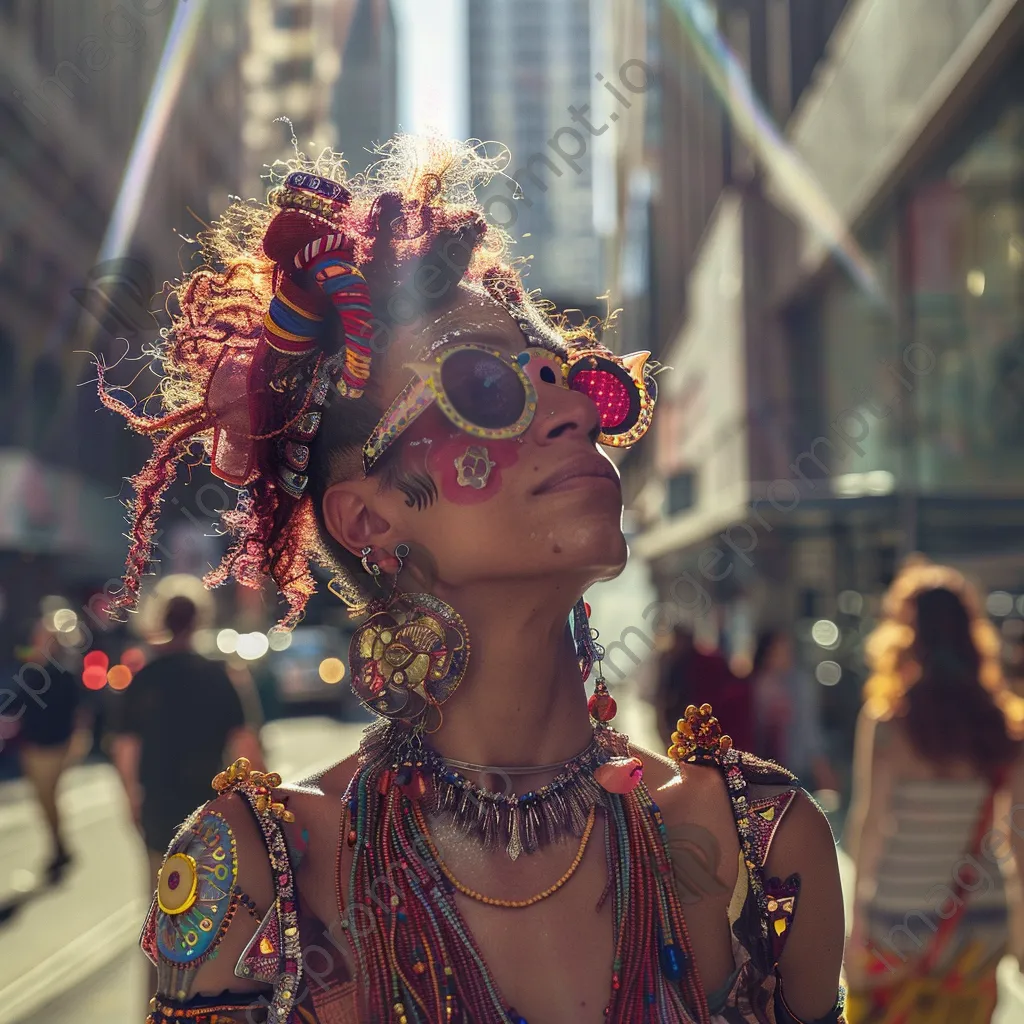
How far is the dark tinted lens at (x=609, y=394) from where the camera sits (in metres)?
→ 1.98

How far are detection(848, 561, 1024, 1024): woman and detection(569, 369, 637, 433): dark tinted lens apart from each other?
2.90m

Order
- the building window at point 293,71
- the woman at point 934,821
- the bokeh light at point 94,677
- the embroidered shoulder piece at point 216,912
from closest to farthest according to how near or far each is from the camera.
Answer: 1. the embroidered shoulder piece at point 216,912
2. the woman at point 934,821
3. the bokeh light at point 94,677
4. the building window at point 293,71

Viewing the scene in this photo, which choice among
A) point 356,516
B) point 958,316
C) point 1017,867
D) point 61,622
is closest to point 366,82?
point 61,622

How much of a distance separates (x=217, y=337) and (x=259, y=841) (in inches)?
32.2

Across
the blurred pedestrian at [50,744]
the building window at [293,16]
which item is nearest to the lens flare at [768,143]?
the blurred pedestrian at [50,744]

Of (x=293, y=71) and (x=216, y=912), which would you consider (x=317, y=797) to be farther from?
(x=293, y=71)

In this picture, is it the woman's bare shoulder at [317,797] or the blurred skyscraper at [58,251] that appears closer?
the woman's bare shoulder at [317,797]

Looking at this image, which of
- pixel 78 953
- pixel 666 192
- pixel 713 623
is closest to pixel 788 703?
pixel 78 953

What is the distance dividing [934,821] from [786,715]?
6.81 metres

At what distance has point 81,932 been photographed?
768cm

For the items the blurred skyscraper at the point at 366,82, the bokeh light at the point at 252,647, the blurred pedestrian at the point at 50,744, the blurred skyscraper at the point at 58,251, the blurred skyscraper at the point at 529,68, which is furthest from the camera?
the blurred skyscraper at the point at 529,68

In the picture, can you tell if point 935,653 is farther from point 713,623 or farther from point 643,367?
point 713,623

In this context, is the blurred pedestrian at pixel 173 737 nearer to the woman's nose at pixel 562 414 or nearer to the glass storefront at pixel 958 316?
the woman's nose at pixel 562 414

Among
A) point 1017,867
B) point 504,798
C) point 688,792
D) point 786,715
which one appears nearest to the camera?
point 504,798
